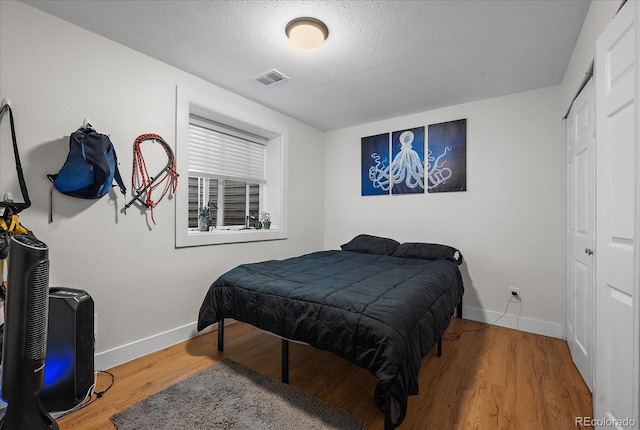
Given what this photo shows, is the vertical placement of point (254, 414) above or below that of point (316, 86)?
below

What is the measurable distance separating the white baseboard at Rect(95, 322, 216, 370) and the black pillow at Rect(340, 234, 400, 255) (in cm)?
203

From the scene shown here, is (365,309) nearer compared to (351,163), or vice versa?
(365,309)

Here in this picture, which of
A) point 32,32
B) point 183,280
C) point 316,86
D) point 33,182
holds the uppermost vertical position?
point 316,86

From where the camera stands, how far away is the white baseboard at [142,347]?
2.10 m

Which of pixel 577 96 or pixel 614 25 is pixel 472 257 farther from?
pixel 614 25

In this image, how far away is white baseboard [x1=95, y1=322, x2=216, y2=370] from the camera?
210 centimetres

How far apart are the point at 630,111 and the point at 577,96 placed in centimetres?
132

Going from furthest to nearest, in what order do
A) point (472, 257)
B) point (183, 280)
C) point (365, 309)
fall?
point (472, 257), point (183, 280), point (365, 309)

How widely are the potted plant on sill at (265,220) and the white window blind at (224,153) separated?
0.44 m

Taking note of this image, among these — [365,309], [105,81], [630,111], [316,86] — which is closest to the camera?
[630,111]

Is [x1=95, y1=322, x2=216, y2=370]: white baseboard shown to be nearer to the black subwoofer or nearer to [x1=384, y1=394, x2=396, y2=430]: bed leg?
the black subwoofer

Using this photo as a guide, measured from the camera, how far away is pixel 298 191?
3.96 meters

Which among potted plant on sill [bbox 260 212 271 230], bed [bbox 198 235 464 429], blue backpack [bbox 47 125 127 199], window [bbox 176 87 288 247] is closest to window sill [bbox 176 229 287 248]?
window [bbox 176 87 288 247]

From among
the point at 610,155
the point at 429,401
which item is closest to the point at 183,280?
the point at 429,401
